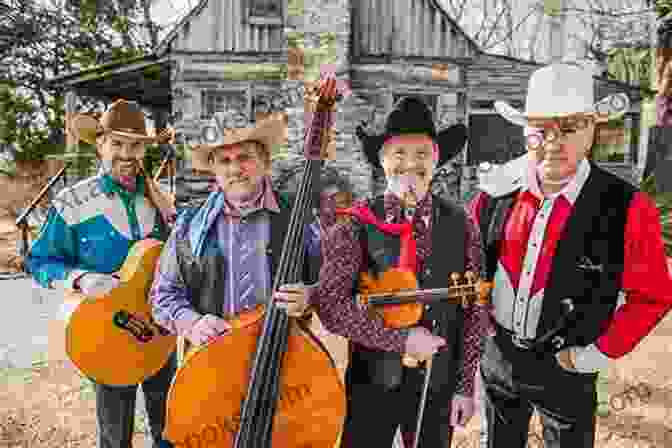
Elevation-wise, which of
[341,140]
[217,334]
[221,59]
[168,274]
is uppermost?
[221,59]

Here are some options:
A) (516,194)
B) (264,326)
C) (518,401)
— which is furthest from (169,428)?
(516,194)

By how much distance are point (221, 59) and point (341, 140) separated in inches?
103

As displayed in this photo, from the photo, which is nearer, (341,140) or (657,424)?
(657,424)

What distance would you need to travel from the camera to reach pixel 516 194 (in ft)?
6.60

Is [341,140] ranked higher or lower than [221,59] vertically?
lower

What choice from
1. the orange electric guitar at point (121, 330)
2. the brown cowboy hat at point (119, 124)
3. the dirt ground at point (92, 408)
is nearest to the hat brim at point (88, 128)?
the brown cowboy hat at point (119, 124)

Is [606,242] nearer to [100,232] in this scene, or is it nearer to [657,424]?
[100,232]

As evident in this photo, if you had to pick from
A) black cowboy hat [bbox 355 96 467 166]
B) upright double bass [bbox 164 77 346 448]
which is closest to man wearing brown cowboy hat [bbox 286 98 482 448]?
black cowboy hat [bbox 355 96 467 166]

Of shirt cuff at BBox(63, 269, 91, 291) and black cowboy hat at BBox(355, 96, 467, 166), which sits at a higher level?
black cowboy hat at BBox(355, 96, 467, 166)

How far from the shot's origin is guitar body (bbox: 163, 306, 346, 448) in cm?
169

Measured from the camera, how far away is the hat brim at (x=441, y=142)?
1910mm

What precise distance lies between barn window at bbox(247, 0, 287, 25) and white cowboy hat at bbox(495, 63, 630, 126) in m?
7.68

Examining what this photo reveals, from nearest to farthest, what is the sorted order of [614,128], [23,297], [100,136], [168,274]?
[168,274] < [100,136] < [23,297] < [614,128]

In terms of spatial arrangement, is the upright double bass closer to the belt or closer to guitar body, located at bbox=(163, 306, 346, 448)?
guitar body, located at bbox=(163, 306, 346, 448)
